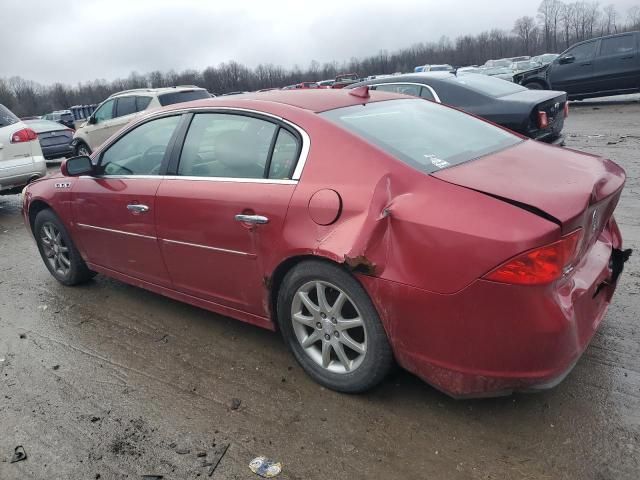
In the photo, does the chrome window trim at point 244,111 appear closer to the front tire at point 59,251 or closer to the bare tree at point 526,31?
the front tire at point 59,251

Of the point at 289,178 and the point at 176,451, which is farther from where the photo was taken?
the point at 289,178

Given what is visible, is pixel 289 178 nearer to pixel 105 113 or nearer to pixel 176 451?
pixel 176 451

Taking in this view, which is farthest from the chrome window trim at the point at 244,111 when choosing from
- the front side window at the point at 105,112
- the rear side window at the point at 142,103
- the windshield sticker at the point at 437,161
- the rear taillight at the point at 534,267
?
the front side window at the point at 105,112

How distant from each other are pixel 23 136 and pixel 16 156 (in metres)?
0.33

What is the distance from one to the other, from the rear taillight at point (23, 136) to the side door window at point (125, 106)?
4.48 metres

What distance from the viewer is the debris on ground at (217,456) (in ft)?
7.86

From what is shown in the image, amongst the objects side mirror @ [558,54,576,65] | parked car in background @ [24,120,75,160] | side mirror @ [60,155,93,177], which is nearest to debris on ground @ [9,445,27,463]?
side mirror @ [60,155,93,177]

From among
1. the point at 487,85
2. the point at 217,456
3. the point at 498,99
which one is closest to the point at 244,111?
the point at 217,456

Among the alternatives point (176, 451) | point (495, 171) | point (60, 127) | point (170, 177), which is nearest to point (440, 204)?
point (495, 171)

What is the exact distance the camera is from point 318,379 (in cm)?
291

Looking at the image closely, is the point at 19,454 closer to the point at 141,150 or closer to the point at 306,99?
the point at 141,150

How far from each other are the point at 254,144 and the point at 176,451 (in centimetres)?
167

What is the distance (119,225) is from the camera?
3814 mm

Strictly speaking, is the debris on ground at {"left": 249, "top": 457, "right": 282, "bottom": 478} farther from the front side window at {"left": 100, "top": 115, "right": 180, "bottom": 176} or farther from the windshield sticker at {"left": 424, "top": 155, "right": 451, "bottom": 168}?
the front side window at {"left": 100, "top": 115, "right": 180, "bottom": 176}
